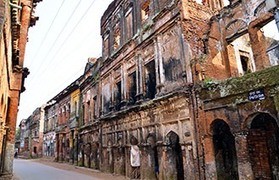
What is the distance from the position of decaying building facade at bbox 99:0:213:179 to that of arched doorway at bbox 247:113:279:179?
2.22m

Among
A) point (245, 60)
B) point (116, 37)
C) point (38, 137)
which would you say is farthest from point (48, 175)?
point (38, 137)

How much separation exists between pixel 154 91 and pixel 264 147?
6143mm

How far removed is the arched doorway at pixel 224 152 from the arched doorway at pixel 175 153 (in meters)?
1.93

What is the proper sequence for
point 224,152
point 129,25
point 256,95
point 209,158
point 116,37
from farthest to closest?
point 116,37, point 129,25, point 224,152, point 209,158, point 256,95

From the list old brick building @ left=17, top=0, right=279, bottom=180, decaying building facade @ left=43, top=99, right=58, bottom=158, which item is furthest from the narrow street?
decaying building facade @ left=43, top=99, right=58, bottom=158

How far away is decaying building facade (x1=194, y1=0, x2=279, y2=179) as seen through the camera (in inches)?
310

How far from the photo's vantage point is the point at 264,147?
29.6ft

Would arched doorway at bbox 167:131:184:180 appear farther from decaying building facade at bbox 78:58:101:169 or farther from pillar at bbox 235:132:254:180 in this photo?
decaying building facade at bbox 78:58:101:169

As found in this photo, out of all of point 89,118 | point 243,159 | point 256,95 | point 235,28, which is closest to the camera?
point 256,95

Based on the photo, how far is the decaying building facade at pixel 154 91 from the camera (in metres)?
10.4

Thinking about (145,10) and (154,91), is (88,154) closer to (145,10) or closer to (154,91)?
(154,91)

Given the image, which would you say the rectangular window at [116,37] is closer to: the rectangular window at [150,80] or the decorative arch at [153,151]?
the rectangular window at [150,80]

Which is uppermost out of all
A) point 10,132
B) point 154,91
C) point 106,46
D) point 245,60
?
point 106,46

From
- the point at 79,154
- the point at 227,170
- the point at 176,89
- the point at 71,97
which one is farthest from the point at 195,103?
the point at 71,97
